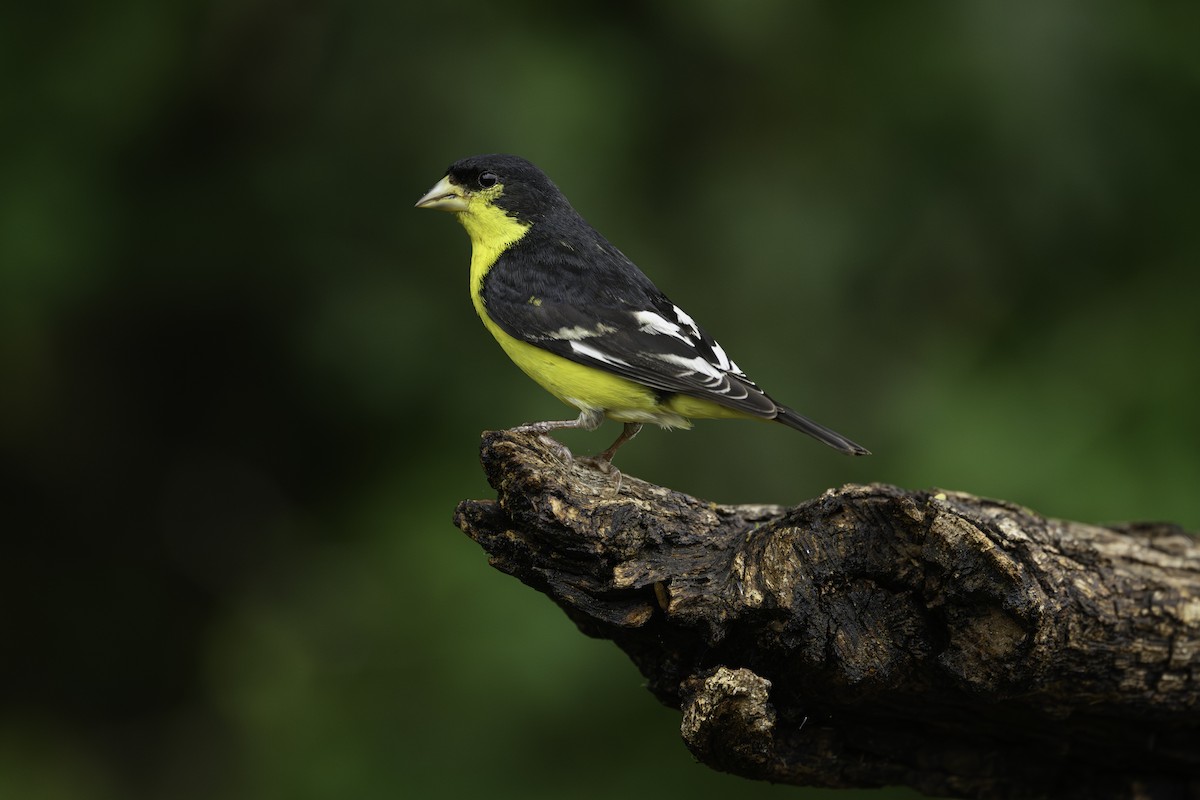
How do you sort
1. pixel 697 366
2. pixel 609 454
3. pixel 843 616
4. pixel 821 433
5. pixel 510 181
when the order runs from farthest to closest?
pixel 510 181, pixel 609 454, pixel 697 366, pixel 821 433, pixel 843 616

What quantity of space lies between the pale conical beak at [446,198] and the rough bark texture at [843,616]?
1503mm

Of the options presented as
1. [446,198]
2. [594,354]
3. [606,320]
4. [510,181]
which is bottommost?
[594,354]

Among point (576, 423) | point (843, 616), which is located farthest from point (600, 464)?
point (843, 616)

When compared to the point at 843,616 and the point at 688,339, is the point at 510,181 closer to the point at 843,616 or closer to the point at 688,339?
the point at 688,339

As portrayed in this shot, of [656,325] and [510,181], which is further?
[510,181]

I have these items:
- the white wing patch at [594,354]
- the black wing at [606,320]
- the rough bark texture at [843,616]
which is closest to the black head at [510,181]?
the black wing at [606,320]

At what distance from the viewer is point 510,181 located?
13.9 feet

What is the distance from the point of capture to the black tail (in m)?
3.52

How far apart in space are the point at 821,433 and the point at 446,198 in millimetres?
1625

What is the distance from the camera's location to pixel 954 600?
Result: 2.80 meters

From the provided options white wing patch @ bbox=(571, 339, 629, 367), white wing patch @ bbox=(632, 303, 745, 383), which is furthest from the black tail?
white wing patch @ bbox=(571, 339, 629, 367)

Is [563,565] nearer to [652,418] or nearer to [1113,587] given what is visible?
[652,418]

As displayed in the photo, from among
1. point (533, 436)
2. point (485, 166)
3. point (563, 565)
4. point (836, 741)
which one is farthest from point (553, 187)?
point (836, 741)

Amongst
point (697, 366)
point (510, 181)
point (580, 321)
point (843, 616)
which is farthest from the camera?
point (510, 181)
